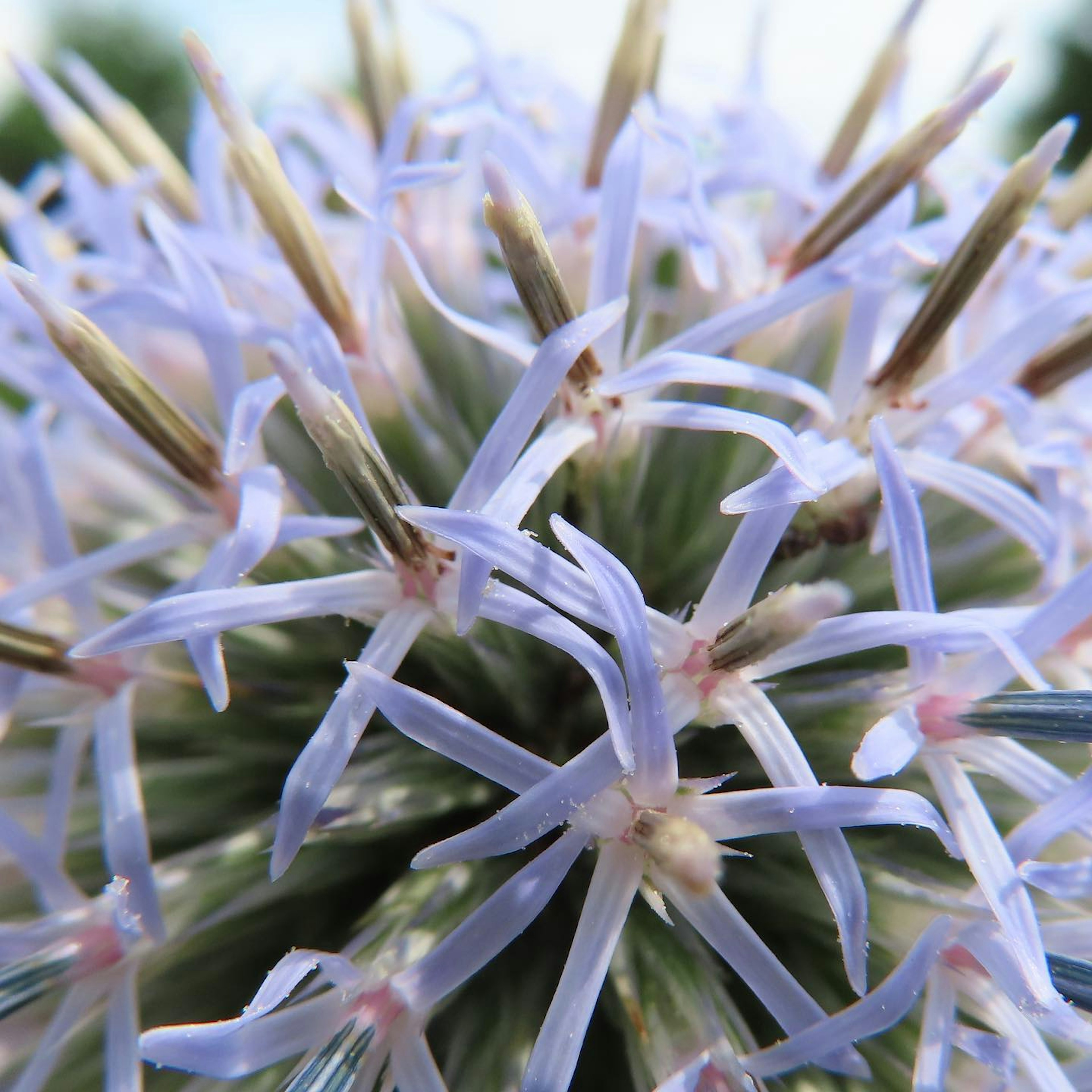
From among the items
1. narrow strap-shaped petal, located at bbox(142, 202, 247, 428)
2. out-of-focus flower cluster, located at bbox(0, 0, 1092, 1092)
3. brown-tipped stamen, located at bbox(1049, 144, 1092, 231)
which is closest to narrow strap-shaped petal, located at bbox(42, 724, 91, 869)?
out-of-focus flower cluster, located at bbox(0, 0, 1092, 1092)

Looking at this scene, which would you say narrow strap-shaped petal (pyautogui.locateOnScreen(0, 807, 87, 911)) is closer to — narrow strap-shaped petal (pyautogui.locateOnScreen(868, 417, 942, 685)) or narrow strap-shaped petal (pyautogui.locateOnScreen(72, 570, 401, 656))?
narrow strap-shaped petal (pyautogui.locateOnScreen(72, 570, 401, 656))

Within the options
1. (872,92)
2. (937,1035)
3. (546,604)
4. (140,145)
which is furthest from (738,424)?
(140,145)

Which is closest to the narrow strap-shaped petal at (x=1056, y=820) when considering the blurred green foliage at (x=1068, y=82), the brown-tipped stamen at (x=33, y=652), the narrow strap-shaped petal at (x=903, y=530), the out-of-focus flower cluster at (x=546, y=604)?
the out-of-focus flower cluster at (x=546, y=604)

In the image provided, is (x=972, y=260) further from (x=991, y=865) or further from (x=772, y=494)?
(x=991, y=865)

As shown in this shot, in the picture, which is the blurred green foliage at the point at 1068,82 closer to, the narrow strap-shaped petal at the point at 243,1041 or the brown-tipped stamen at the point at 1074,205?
the brown-tipped stamen at the point at 1074,205

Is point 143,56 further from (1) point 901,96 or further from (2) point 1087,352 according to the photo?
(2) point 1087,352

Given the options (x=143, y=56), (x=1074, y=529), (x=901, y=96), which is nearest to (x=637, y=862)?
(x=1074, y=529)

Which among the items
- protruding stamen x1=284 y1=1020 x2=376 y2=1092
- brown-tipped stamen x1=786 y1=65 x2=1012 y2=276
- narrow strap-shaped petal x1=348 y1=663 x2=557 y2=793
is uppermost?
brown-tipped stamen x1=786 y1=65 x2=1012 y2=276
